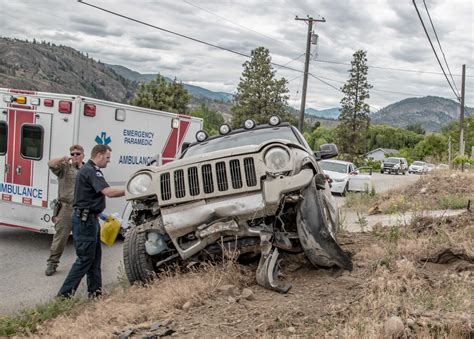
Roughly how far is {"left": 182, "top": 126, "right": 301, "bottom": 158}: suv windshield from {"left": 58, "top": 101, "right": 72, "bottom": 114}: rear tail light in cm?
256

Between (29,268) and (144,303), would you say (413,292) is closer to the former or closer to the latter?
(144,303)

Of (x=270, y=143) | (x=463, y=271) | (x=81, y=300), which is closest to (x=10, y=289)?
(x=81, y=300)

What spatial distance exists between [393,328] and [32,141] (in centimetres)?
706

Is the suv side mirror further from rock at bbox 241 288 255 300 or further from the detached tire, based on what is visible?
rock at bbox 241 288 255 300

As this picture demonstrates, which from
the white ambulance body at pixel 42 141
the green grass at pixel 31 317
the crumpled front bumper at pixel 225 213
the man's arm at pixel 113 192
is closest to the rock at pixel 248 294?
the crumpled front bumper at pixel 225 213

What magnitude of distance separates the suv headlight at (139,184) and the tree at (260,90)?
157 ft

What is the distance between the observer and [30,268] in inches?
303

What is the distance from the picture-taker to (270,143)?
5023 mm

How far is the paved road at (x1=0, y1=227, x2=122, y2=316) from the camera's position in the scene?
627 centimetres

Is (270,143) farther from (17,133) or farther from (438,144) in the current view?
(438,144)

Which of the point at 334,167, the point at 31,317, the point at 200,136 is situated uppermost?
the point at 200,136

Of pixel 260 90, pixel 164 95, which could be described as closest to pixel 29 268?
pixel 164 95

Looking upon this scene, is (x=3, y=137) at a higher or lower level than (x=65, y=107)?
lower

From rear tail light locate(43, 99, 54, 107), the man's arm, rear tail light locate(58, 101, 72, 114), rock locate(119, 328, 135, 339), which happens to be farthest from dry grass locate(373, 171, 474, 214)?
rock locate(119, 328, 135, 339)
